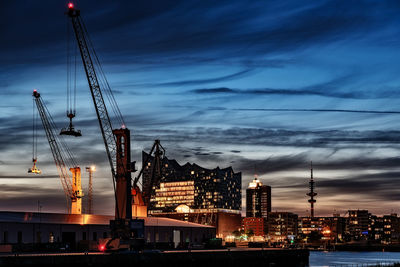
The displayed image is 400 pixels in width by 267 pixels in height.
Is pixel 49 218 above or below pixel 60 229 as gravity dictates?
above

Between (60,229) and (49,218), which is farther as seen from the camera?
(49,218)

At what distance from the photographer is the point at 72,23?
11494 cm

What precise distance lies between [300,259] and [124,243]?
37024mm

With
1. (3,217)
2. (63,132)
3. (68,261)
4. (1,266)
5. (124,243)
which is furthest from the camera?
(63,132)

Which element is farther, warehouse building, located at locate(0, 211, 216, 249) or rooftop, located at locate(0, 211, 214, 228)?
rooftop, located at locate(0, 211, 214, 228)

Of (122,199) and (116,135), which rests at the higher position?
(116,135)

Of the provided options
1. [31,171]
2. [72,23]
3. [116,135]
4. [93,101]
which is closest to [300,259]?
[116,135]

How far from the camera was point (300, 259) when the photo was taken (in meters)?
114

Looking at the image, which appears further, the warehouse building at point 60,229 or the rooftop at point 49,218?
the rooftop at point 49,218

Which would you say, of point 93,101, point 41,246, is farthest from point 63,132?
point 41,246

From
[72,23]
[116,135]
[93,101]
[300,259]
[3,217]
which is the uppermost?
[72,23]

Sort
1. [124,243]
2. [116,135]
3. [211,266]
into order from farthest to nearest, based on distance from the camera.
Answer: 1. [116,135]
2. [124,243]
3. [211,266]

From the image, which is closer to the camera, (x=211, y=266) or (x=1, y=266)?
(x=1, y=266)

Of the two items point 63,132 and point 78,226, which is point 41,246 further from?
point 63,132
